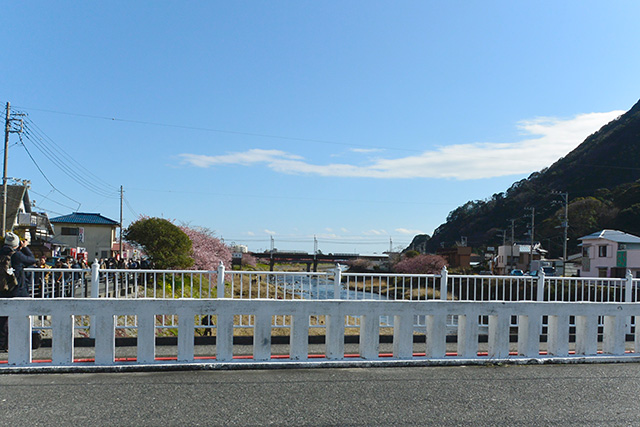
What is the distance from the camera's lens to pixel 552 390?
661cm

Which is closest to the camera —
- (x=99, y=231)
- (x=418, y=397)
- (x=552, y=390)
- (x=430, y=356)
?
(x=418, y=397)

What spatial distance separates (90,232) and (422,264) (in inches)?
1825

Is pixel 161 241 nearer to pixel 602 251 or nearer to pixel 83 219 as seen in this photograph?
pixel 602 251

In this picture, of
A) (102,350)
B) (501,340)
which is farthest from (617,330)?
(102,350)

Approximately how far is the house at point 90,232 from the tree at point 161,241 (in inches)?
1738

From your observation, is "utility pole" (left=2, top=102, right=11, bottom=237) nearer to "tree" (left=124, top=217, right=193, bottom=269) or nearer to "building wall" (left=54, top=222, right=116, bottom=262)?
"tree" (left=124, top=217, right=193, bottom=269)

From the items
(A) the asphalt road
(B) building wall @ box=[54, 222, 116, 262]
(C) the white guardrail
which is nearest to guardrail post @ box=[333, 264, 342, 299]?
(C) the white guardrail

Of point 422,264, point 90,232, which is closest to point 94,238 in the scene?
point 90,232

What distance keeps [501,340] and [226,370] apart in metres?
3.79

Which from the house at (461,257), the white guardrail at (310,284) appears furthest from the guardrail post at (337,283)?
the house at (461,257)

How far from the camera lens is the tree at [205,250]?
131 feet

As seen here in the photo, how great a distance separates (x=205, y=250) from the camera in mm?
43938

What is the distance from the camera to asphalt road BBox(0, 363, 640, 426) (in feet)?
17.6

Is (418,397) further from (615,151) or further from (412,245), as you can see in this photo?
(412,245)
